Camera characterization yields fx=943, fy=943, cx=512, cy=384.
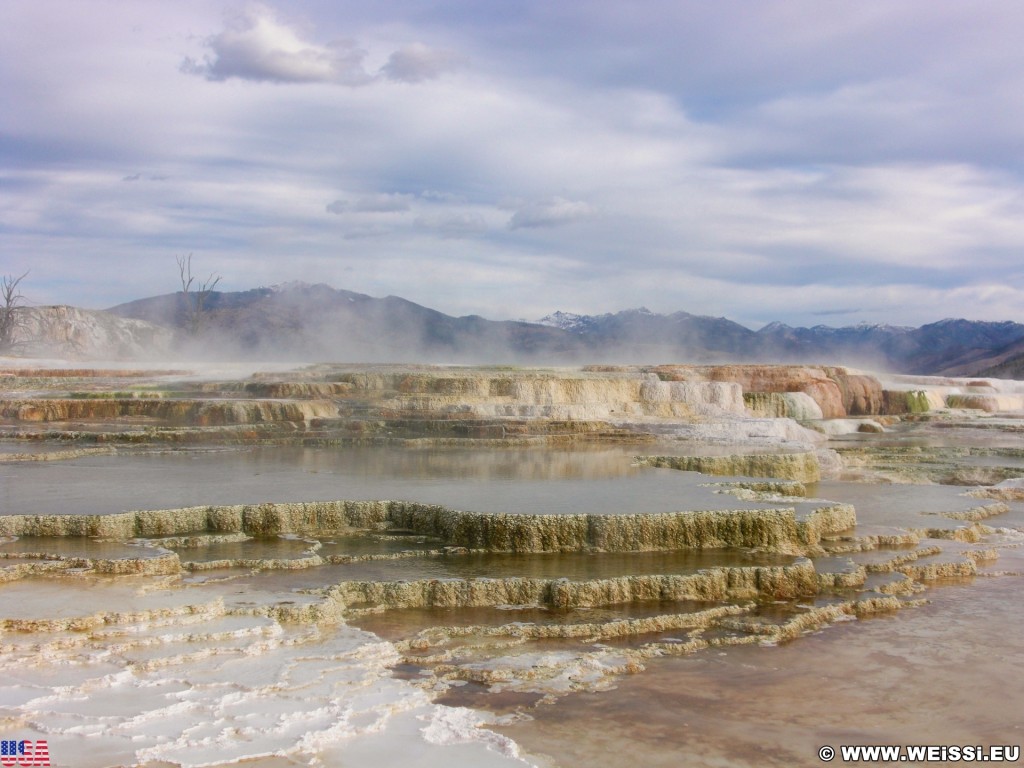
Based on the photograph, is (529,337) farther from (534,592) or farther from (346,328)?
(534,592)

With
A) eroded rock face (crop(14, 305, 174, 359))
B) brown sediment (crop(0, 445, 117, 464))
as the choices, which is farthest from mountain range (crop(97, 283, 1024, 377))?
brown sediment (crop(0, 445, 117, 464))

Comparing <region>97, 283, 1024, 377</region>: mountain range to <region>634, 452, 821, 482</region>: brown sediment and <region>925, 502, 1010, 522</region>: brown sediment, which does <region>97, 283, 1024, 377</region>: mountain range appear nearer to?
<region>634, 452, 821, 482</region>: brown sediment

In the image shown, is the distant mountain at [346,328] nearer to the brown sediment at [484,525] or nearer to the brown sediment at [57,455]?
the brown sediment at [57,455]

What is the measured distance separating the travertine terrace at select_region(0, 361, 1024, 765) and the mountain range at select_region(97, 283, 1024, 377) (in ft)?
154

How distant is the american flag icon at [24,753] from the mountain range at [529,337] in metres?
55.3

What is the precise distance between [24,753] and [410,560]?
442 centimetres

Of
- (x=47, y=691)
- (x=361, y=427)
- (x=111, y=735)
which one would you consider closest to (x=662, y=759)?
(x=111, y=735)

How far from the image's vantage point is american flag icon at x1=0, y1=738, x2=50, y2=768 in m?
4.88

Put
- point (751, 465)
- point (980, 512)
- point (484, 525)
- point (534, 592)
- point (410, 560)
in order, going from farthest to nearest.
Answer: point (751, 465)
point (980, 512)
point (484, 525)
point (410, 560)
point (534, 592)

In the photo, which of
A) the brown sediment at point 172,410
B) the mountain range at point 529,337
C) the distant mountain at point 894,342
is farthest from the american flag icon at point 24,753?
the distant mountain at point 894,342

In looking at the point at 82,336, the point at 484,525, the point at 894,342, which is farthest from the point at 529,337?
the point at 484,525

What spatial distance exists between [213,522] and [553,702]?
5267 millimetres

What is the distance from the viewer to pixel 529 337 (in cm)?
11000

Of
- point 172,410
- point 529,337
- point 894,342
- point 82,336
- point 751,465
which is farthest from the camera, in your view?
point 894,342
